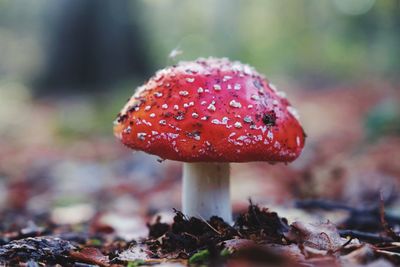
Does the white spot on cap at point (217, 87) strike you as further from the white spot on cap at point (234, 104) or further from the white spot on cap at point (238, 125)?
the white spot on cap at point (238, 125)

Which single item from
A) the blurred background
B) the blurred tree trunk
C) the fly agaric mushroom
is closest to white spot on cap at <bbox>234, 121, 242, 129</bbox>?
the fly agaric mushroom

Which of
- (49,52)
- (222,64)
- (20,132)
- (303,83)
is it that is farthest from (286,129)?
(303,83)

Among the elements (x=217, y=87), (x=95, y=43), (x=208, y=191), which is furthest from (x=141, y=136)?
(x=95, y=43)

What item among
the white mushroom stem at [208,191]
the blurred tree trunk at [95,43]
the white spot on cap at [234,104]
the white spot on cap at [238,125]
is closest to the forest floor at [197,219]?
the white mushroom stem at [208,191]

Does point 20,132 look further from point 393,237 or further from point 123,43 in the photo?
point 393,237

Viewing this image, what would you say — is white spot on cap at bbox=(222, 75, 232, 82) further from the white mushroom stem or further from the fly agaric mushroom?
the white mushroom stem

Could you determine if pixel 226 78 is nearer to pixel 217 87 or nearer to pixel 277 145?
pixel 217 87
